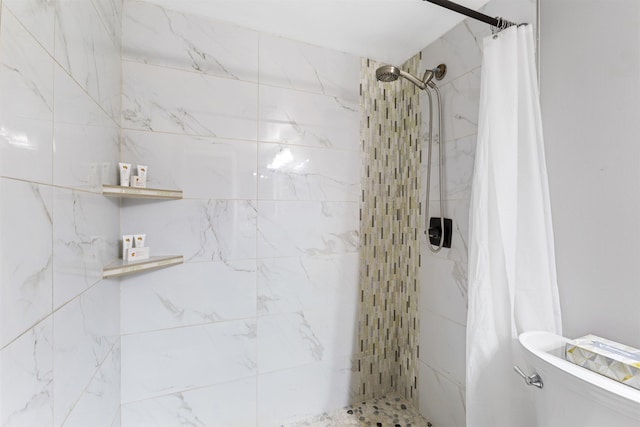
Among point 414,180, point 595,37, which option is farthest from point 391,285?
point 595,37

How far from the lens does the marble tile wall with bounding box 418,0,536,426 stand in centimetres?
129

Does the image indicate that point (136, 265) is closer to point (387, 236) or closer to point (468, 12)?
point (387, 236)

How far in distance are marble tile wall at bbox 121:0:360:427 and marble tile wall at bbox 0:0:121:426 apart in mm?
185

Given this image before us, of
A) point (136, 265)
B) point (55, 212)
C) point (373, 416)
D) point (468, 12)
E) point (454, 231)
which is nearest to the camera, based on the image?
point (55, 212)

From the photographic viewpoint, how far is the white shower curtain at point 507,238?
986 mm

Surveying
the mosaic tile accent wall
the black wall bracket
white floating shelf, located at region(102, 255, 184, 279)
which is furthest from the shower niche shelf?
the black wall bracket

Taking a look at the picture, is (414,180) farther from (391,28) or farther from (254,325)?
(254,325)

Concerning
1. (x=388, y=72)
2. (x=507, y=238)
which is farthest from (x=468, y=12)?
(x=507, y=238)

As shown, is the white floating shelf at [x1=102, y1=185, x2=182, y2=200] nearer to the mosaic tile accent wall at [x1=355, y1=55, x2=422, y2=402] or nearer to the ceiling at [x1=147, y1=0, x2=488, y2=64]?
the ceiling at [x1=147, y1=0, x2=488, y2=64]

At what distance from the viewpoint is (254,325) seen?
1.44 meters

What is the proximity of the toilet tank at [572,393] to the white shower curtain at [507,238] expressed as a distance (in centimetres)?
11

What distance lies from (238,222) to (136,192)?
47 centimetres

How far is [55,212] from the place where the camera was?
0.70 meters

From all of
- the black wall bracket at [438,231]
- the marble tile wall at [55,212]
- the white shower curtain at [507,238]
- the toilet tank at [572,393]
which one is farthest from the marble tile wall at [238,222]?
the toilet tank at [572,393]
